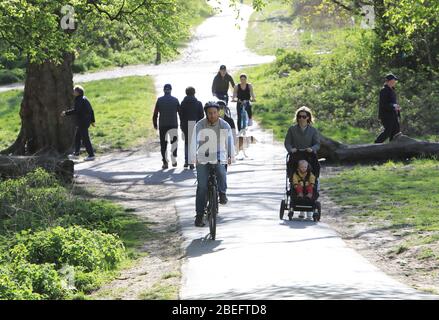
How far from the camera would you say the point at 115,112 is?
34656mm

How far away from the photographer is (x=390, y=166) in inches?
825

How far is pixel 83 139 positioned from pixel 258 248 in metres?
13.5

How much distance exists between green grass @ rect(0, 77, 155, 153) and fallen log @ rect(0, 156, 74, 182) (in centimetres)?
735

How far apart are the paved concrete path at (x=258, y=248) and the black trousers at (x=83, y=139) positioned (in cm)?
71

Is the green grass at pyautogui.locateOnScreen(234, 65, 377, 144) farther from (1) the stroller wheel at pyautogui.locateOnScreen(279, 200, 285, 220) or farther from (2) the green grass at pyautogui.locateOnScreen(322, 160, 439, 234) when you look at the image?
(1) the stroller wheel at pyautogui.locateOnScreen(279, 200, 285, 220)

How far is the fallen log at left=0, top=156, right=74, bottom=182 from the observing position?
1973 centimetres

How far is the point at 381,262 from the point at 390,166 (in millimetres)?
8686

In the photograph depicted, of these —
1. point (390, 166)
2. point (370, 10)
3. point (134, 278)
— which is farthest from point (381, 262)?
point (370, 10)

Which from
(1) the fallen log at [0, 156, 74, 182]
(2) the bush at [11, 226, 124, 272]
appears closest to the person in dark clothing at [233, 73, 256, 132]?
(1) the fallen log at [0, 156, 74, 182]

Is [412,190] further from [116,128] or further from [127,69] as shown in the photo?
[127,69]

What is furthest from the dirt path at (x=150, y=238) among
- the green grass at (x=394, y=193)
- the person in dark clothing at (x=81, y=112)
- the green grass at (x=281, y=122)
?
the green grass at (x=281, y=122)

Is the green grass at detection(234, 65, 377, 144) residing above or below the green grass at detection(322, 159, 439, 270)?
above

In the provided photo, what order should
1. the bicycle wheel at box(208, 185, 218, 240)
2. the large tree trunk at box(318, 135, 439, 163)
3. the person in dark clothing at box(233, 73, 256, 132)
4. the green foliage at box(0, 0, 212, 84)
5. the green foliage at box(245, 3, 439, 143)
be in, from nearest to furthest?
the bicycle wheel at box(208, 185, 218, 240) → the green foliage at box(0, 0, 212, 84) → the large tree trunk at box(318, 135, 439, 163) → the person in dark clothing at box(233, 73, 256, 132) → the green foliage at box(245, 3, 439, 143)

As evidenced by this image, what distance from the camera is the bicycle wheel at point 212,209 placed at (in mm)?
13430
